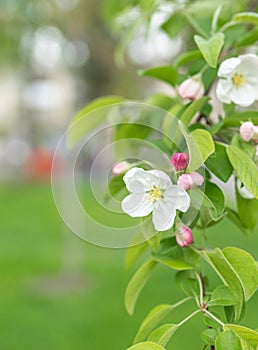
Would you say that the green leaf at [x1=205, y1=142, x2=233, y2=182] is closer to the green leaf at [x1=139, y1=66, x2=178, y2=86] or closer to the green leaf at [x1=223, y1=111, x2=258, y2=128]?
the green leaf at [x1=223, y1=111, x2=258, y2=128]

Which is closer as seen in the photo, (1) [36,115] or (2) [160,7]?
(2) [160,7]

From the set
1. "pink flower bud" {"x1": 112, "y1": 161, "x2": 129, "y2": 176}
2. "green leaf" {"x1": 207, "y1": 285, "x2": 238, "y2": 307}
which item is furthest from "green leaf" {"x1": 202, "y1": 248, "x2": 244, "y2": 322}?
"pink flower bud" {"x1": 112, "y1": 161, "x2": 129, "y2": 176}

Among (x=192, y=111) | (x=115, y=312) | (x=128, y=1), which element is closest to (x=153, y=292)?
(x=115, y=312)

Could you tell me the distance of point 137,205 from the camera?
54 cm

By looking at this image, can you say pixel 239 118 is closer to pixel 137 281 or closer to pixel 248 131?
pixel 248 131

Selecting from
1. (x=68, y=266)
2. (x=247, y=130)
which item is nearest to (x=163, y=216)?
(x=247, y=130)

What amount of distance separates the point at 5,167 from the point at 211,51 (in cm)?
1347

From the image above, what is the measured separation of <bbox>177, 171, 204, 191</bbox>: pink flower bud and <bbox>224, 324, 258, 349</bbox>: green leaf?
114 millimetres

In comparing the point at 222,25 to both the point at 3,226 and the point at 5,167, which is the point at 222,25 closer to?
the point at 3,226

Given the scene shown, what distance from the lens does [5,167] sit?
45.3 ft

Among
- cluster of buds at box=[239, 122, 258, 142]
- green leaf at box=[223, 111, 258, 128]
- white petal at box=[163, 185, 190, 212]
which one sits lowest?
green leaf at box=[223, 111, 258, 128]

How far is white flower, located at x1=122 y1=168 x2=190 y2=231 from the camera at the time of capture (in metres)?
0.53

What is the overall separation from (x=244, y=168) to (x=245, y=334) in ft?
0.47

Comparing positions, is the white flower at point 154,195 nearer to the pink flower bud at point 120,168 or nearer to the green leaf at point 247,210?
the pink flower bud at point 120,168
